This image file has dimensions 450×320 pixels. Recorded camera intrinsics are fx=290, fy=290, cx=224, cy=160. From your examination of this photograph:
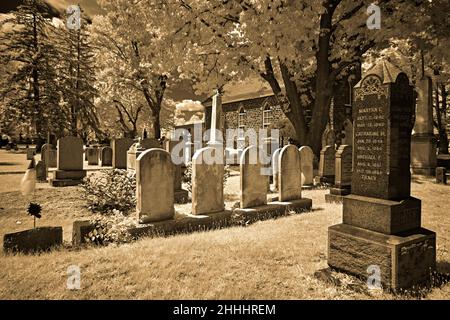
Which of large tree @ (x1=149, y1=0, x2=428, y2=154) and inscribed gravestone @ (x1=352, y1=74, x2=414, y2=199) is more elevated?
large tree @ (x1=149, y1=0, x2=428, y2=154)

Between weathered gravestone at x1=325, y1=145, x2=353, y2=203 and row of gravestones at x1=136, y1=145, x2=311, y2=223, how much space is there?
126cm

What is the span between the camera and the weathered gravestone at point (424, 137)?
1347cm

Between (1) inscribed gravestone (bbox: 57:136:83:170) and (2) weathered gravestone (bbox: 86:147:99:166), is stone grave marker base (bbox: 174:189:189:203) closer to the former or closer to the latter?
(1) inscribed gravestone (bbox: 57:136:83:170)

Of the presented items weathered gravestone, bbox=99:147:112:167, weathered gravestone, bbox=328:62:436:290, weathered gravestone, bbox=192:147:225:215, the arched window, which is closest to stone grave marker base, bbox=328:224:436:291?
weathered gravestone, bbox=328:62:436:290

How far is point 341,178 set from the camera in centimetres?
847

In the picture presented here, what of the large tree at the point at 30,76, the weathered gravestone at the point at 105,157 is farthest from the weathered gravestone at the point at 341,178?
the large tree at the point at 30,76

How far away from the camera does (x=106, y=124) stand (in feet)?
110

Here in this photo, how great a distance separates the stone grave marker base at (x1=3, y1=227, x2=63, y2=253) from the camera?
13.9 feet

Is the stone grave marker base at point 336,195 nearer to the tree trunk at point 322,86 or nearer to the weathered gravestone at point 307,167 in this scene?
the weathered gravestone at point 307,167

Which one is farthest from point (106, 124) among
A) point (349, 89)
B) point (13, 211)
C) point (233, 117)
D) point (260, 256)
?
point (260, 256)

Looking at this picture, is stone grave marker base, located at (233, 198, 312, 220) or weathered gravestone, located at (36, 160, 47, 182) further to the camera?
weathered gravestone, located at (36, 160, 47, 182)

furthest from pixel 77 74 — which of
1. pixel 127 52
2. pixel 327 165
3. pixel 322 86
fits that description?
pixel 327 165

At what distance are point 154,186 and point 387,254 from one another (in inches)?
153

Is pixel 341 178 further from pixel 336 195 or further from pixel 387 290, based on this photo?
pixel 387 290
